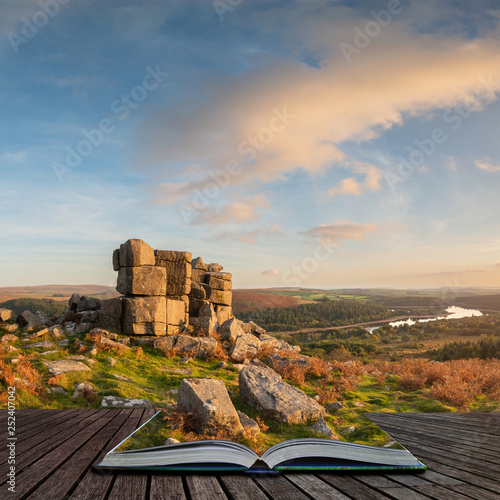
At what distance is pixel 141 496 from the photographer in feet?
9.31

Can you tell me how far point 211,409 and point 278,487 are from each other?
162 inches

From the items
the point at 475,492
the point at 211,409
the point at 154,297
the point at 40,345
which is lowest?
the point at 40,345

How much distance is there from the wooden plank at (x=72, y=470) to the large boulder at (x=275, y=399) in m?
4.97

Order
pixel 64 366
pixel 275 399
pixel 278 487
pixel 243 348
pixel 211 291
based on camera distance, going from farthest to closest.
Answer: pixel 211 291, pixel 243 348, pixel 64 366, pixel 275 399, pixel 278 487

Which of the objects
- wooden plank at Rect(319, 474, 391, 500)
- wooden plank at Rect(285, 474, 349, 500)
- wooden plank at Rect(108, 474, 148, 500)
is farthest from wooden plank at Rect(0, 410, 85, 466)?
wooden plank at Rect(319, 474, 391, 500)

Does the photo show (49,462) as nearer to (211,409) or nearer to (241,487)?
(241,487)

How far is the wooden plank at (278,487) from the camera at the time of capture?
292 cm

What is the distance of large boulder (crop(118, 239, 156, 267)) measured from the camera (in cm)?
1805

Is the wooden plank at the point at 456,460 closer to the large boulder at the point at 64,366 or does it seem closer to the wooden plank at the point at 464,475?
the wooden plank at the point at 464,475

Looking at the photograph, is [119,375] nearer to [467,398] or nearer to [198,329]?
[198,329]

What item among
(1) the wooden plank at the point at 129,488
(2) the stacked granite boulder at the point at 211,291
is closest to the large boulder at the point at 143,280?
(2) the stacked granite boulder at the point at 211,291

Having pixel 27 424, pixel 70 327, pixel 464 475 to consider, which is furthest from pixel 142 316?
pixel 464 475

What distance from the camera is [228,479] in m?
3.16

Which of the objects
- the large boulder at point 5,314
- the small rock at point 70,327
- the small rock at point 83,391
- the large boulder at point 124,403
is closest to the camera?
the large boulder at point 124,403
